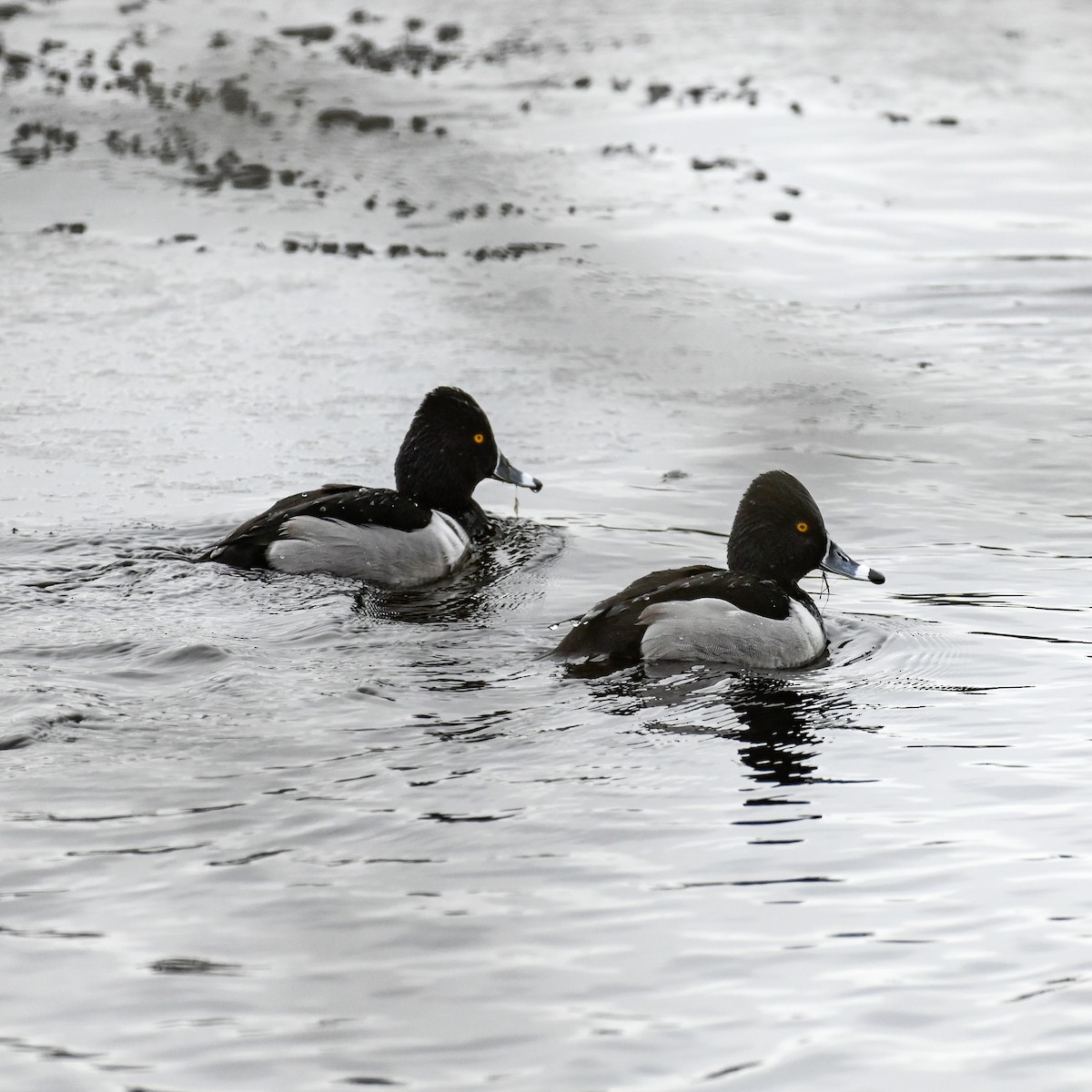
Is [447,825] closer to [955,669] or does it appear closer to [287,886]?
[287,886]

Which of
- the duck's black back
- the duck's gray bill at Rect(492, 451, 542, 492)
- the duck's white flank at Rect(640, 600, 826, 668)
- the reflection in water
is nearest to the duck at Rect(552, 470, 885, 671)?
the duck's white flank at Rect(640, 600, 826, 668)

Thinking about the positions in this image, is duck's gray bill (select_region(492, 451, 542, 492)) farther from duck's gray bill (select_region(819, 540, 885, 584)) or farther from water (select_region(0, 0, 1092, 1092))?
duck's gray bill (select_region(819, 540, 885, 584))

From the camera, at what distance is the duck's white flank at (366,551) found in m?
10.1

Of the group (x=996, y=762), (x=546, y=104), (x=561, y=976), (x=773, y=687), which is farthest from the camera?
(x=546, y=104)

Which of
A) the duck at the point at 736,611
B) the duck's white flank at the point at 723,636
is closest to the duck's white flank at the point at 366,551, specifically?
the duck at the point at 736,611

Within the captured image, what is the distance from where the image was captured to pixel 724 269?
17062mm

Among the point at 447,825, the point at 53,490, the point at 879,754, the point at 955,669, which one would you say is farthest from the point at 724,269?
the point at 447,825

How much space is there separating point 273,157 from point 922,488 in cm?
1121

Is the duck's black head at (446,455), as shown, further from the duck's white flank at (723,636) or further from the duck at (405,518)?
the duck's white flank at (723,636)

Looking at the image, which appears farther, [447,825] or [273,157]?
[273,157]

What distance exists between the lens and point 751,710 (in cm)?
802

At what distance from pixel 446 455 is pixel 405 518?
1.06 meters

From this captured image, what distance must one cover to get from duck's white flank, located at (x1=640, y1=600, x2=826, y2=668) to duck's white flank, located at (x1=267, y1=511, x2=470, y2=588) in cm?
241

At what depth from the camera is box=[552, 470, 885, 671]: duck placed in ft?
27.7
